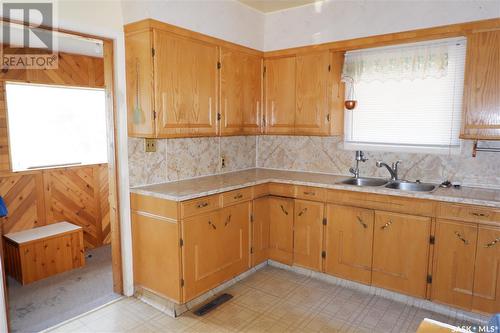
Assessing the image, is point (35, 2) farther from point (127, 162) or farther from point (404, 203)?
point (404, 203)

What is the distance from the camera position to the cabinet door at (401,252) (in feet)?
9.04

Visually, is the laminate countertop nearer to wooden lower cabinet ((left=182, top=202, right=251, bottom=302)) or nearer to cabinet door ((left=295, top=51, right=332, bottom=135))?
wooden lower cabinet ((left=182, top=202, right=251, bottom=302))

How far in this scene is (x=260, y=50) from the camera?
150 inches

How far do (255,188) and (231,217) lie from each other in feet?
1.33

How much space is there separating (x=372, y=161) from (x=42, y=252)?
10.9 feet

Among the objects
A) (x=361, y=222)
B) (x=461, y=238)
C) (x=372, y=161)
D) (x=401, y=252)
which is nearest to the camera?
(x=461, y=238)

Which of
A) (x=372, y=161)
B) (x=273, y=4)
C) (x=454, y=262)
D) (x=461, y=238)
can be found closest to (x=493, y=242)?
(x=461, y=238)

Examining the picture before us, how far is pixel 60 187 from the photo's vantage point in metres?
4.05

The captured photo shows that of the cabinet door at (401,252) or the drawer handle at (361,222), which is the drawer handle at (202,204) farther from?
the cabinet door at (401,252)

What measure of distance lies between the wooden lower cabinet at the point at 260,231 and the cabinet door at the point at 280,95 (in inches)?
32.3

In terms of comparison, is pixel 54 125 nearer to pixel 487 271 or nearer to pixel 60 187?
pixel 60 187

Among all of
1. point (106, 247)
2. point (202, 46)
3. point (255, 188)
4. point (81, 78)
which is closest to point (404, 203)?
point (255, 188)
